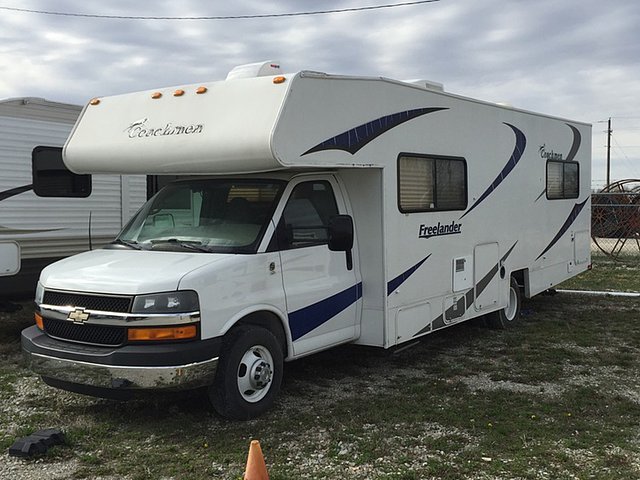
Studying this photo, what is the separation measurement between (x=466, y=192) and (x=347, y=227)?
230 centimetres

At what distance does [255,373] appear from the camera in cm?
554

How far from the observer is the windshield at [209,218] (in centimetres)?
570

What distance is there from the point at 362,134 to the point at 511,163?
3.26 meters

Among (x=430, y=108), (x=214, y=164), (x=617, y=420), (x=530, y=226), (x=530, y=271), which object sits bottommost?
(x=617, y=420)

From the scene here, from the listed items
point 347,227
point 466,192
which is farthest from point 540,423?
point 466,192

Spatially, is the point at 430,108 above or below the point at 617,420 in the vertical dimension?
above

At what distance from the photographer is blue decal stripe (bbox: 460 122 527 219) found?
8.20 meters

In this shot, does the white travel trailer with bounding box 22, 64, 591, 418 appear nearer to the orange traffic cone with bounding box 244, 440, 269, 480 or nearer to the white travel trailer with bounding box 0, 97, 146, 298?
the orange traffic cone with bounding box 244, 440, 269, 480

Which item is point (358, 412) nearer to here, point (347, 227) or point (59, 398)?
point (347, 227)

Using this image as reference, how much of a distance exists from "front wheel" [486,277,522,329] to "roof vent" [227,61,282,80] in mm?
4399

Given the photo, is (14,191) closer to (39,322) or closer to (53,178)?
(53,178)

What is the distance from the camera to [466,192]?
25.6 ft

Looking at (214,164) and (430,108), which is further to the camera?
(430,108)

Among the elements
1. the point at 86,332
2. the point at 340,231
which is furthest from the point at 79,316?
the point at 340,231
